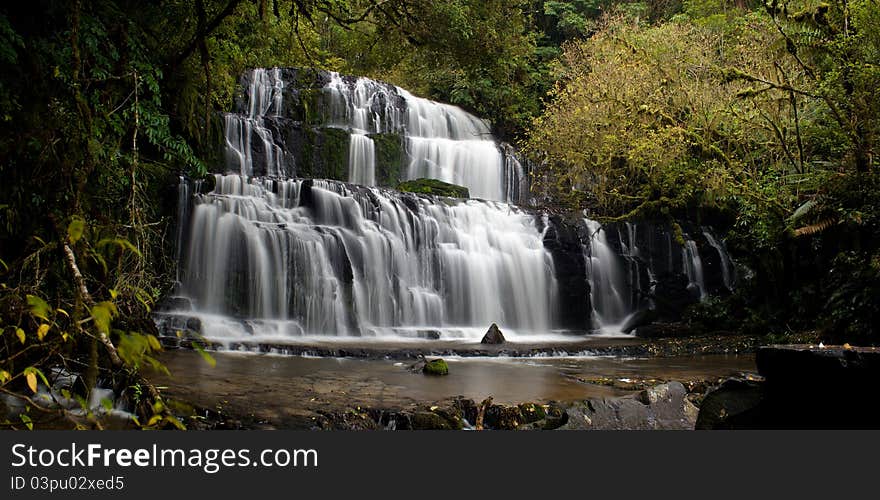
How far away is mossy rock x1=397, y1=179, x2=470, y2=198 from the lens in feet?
64.2

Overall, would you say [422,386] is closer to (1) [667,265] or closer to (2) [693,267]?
(1) [667,265]

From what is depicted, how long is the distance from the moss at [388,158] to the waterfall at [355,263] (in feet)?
13.6

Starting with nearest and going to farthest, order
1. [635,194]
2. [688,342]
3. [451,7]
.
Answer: [451,7] < [688,342] < [635,194]

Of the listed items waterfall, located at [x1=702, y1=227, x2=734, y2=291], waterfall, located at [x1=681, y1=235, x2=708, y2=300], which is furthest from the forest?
waterfall, located at [x1=681, y1=235, x2=708, y2=300]

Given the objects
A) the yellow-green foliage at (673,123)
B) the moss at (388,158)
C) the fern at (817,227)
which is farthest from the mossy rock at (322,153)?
the fern at (817,227)

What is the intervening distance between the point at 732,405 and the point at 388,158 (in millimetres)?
16714

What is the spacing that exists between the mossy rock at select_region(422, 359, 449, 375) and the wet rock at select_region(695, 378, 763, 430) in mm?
4325

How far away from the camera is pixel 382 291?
1513cm

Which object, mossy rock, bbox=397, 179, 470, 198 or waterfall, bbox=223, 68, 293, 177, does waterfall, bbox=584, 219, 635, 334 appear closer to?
mossy rock, bbox=397, 179, 470, 198

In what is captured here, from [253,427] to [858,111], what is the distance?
11282mm

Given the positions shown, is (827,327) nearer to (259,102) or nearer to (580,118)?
(580,118)

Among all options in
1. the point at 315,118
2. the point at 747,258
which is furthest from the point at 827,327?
the point at 315,118

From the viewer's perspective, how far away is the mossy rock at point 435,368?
30.5 feet

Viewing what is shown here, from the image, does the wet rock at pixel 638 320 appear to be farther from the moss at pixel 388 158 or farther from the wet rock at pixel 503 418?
the wet rock at pixel 503 418
